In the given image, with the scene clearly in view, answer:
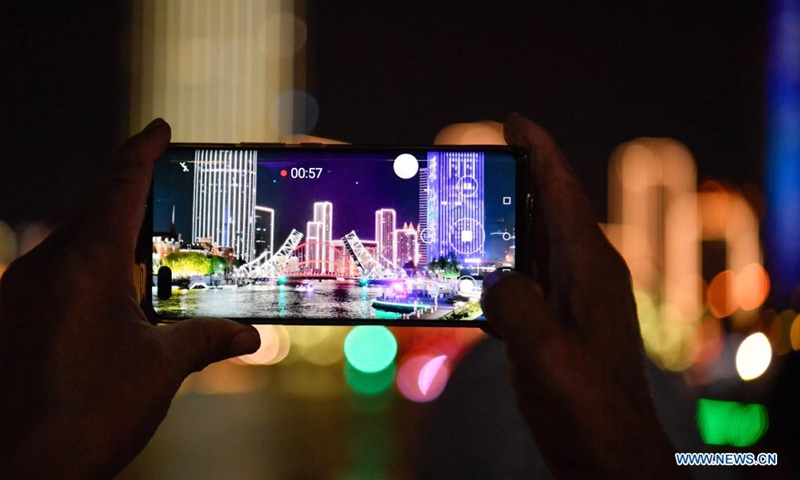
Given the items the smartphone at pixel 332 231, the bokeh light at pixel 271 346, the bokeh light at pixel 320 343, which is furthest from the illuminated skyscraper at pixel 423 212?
the bokeh light at pixel 271 346

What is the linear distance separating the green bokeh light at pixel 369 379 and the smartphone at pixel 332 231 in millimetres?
647

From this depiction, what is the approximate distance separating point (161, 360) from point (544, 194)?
68 cm

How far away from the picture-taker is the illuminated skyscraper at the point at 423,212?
94cm

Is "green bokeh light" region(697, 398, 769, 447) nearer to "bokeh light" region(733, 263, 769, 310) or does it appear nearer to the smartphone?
"bokeh light" region(733, 263, 769, 310)

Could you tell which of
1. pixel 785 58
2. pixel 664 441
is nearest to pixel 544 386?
pixel 664 441

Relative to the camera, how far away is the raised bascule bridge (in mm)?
928

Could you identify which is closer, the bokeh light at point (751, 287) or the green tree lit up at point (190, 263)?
the green tree lit up at point (190, 263)

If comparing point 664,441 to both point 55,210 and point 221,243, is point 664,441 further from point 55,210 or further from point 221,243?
point 55,210

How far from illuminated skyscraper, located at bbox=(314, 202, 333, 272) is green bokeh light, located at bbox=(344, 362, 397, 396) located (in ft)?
2.27

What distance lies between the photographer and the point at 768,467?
4.35 ft

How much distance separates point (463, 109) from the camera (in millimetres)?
1327

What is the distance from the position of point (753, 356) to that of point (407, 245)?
3.92ft

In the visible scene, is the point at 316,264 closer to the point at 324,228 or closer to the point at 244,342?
the point at 324,228

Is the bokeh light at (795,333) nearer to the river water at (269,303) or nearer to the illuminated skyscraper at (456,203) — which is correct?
the illuminated skyscraper at (456,203)
